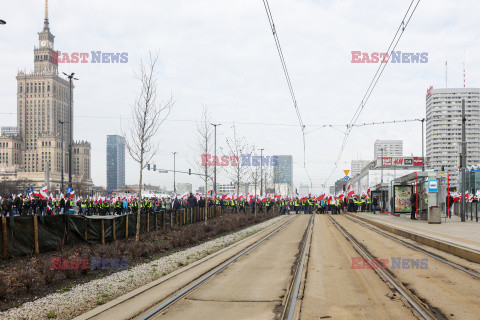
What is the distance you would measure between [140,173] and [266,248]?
545cm

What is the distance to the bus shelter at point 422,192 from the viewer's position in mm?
26273

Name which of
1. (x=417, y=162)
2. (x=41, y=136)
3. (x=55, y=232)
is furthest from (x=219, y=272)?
(x=41, y=136)

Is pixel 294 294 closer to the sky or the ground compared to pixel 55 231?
closer to the ground

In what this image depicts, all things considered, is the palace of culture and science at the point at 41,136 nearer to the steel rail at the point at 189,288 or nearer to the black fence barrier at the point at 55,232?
the black fence barrier at the point at 55,232

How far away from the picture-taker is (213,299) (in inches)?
311

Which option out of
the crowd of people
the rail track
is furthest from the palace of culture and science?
the rail track

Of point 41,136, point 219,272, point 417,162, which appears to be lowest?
point 219,272

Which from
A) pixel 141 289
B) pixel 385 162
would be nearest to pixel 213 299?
pixel 141 289

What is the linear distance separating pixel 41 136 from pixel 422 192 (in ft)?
464

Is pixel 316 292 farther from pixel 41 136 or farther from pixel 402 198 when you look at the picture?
pixel 41 136

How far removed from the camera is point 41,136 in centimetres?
14788

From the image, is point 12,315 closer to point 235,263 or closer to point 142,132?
point 235,263

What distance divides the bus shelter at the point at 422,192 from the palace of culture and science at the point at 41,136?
10474 centimetres

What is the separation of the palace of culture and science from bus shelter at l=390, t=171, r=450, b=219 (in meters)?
105
